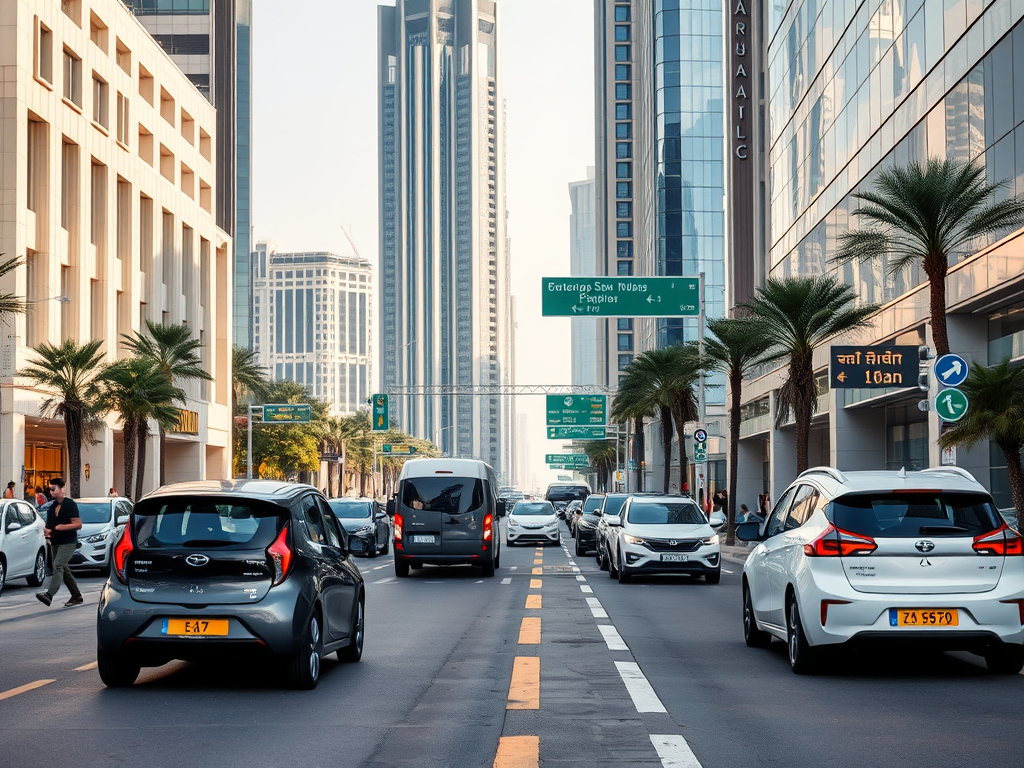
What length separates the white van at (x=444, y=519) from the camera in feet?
82.5

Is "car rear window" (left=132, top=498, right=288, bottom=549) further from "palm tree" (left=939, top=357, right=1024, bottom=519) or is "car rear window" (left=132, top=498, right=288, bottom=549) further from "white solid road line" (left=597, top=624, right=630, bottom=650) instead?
"palm tree" (left=939, top=357, right=1024, bottom=519)

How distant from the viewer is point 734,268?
7594 cm

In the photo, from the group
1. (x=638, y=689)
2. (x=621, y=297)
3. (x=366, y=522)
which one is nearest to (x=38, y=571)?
(x=366, y=522)

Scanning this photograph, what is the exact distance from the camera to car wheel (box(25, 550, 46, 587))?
23527mm

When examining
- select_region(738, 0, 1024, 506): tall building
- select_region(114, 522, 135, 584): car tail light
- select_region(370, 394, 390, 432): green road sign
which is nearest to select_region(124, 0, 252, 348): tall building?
select_region(370, 394, 390, 432): green road sign

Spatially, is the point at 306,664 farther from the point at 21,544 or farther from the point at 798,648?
the point at 21,544

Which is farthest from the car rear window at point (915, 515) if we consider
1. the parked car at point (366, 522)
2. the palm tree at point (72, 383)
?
the palm tree at point (72, 383)

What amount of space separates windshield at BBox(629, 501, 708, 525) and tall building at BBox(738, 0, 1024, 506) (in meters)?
4.88

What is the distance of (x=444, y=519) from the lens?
2525cm

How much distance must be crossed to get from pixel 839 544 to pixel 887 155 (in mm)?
30675

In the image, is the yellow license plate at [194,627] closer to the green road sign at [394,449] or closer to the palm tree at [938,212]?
the palm tree at [938,212]

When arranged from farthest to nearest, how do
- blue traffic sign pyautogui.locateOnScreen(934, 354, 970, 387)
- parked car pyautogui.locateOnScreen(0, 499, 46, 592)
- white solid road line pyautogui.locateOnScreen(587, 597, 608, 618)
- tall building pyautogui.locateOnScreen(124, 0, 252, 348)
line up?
tall building pyautogui.locateOnScreen(124, 0, 252, 348)
parked car pyautogui.locateOnScreen(0, 499, 46, 592)
blue traffic sign pyautogui.locateOnScreen(934, 354, 970, 387)
white solid road line pyautogui.locateOnScreen(587, 597, 608, 618)

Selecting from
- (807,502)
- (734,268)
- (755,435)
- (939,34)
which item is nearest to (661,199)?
(734,268)

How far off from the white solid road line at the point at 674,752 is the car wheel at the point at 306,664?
9.75ft
